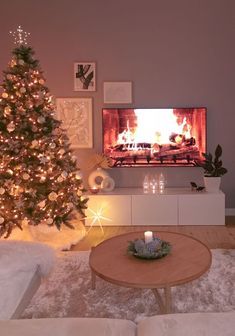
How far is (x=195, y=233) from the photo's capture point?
14.1 feet

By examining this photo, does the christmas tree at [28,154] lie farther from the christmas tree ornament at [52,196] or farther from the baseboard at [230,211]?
the baseboard at [230,211]

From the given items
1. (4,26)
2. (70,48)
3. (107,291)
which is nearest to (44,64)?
(70,48)

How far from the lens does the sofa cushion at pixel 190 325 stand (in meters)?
1.20

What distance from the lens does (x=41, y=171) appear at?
3885mm

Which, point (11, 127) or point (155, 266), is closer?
point (155, 266)

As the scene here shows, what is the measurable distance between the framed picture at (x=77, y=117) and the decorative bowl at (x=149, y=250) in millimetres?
2685

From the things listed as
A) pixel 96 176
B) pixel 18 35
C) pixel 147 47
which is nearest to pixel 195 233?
pixel 96 176

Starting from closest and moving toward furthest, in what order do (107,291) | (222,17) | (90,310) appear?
(90,310)
(107,291)
(222,17)

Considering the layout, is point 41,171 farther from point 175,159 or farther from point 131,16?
point 131,16

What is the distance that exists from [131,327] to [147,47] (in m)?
4.32

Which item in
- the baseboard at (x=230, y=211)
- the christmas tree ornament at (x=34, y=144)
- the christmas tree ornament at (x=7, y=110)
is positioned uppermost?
the christmas tree ornament at (x=7, y=110)

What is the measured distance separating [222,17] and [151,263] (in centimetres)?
384

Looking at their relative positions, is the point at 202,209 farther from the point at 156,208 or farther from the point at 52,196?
the point at 52,196

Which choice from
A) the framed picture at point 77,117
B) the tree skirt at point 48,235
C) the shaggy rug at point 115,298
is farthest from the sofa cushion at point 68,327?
the framed picture at point 77,117
